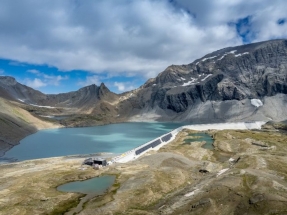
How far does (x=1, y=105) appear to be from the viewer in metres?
186

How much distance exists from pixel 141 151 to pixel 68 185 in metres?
40.5

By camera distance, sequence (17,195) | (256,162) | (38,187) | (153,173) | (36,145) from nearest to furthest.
Answer: (17,195)
(38,187)
(153,173)
(256,162)
(36,145)

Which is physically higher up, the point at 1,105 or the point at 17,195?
the point at 1,105

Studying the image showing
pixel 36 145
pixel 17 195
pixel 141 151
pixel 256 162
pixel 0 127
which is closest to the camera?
pixel 17 195

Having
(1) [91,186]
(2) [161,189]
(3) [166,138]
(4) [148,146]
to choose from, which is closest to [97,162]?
(1) [91,186]

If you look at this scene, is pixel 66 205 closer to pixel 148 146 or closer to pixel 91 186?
pixel 91 186

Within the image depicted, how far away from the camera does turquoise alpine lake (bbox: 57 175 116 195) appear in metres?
53.0

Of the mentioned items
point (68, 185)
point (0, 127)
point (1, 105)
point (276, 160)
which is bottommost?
point (276, 160)

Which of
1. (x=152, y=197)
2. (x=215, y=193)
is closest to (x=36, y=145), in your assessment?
(x=152, y=197)

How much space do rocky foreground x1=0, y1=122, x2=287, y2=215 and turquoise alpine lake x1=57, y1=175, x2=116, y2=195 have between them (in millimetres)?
1940

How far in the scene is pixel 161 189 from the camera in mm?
50844

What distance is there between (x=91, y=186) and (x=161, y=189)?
1516 centimetres

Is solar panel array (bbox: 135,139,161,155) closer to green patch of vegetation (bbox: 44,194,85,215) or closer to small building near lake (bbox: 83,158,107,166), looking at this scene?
small building near lake (bbox: 83,158,107,166)

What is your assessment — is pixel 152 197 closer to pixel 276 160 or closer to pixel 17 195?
pixel 17 195
